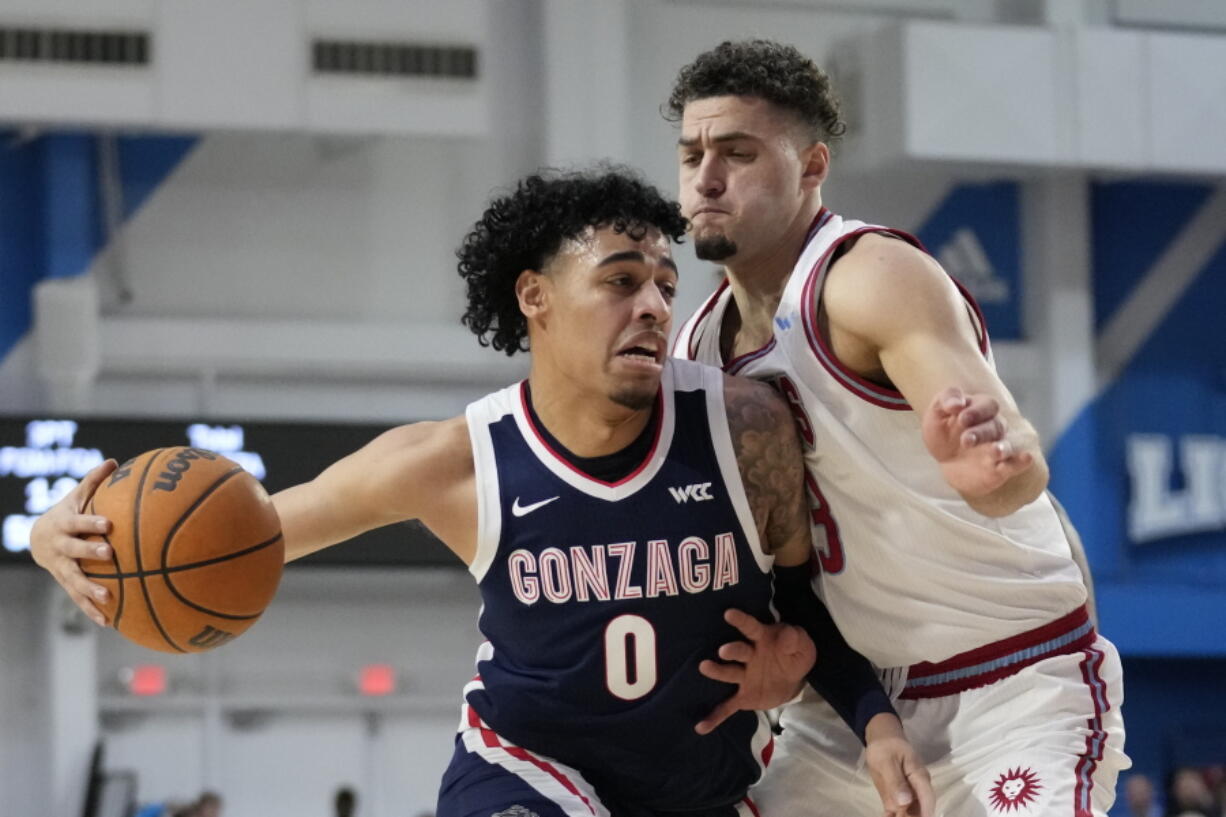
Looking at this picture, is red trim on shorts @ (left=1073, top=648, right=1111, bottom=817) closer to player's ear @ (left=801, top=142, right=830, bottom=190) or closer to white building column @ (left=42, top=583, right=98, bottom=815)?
player's ear @ (left=801, top=142, right=830, bottom=190)

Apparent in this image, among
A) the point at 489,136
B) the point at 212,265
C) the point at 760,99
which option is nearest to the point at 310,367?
the point at 212,265

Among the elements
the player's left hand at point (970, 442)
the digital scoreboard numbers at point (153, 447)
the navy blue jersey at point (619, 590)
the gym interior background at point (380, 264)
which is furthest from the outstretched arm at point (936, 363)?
the gym interior background at point (380, 264)

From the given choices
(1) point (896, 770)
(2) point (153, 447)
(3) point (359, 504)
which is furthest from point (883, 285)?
(2) point (153, 447)

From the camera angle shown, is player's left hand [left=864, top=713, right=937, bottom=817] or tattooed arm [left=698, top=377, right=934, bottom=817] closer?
player's left hand [left=864, top=713, right=937, bottom=817]

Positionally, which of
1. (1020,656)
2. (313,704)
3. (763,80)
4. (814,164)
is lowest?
(313,704)

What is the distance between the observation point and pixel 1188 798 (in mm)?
10977

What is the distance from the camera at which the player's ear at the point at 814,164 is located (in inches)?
169

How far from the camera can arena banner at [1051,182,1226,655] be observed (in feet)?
43.1

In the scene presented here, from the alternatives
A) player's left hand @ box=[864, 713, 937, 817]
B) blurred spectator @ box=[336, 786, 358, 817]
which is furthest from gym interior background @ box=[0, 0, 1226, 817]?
player's left hand @ box=[864, 713, 937, 817]

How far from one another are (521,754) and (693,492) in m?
0.70

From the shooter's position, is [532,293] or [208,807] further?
[208,807]

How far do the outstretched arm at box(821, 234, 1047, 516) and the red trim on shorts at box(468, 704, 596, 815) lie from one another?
3.57ft

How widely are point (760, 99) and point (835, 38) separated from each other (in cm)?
952

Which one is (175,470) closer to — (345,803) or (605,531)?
(605,531)
